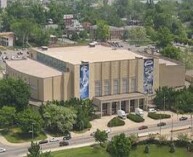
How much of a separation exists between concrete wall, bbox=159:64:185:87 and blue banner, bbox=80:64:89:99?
9384 millimetres

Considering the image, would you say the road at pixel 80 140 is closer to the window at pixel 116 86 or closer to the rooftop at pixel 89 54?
the window at pixel 116 86

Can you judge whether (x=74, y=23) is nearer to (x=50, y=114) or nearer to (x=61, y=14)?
(x=61, y=14)

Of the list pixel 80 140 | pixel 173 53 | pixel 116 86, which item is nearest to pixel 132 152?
pixel 80 140

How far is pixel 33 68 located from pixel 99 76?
736 cm

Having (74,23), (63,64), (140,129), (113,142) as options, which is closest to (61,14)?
(74,23)

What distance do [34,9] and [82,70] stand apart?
64.0 m

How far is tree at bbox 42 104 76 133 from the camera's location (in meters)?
48.1

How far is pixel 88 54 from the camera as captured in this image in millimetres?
60312

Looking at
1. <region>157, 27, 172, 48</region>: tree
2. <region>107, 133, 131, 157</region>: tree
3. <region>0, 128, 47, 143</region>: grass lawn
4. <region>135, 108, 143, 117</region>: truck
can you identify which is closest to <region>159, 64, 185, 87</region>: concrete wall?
<region>135, 108, 143, 117</region>: truck

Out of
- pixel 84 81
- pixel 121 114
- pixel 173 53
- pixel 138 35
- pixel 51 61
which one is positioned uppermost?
pixel 51 61

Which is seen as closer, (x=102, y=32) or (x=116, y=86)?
(x=116, y=86)

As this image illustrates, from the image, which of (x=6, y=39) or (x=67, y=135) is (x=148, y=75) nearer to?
(x=67, y=135)

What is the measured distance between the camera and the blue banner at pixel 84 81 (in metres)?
55.0

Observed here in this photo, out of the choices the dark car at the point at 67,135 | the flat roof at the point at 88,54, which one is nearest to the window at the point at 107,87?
the flat roof at the point at 88,54
